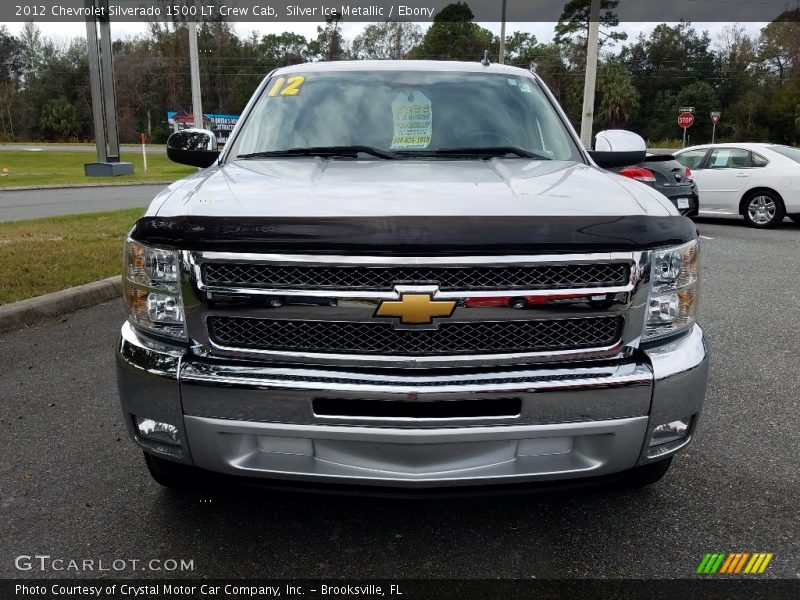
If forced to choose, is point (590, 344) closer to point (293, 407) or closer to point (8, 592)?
point (293, 407)

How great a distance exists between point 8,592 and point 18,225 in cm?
879

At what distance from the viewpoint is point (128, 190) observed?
18.1m

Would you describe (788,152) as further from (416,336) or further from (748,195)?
(416,336)

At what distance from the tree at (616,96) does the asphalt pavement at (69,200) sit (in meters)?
63.0

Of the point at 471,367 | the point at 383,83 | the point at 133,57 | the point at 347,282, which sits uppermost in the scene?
the point at 133,57

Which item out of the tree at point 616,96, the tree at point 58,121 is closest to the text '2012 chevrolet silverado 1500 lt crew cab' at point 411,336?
the tree at point 58,121

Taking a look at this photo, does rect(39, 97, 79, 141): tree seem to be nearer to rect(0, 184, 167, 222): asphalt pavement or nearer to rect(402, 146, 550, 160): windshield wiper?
rect(0, 184, 167, 222): asphalt pavement

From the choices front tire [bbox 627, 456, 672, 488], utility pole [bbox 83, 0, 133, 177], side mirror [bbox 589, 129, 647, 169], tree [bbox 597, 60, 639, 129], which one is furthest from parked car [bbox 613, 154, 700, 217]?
tree [bbox 597, 60, 639, 129]

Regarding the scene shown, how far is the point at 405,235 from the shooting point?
2.12m

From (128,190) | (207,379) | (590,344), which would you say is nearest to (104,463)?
(207,379)

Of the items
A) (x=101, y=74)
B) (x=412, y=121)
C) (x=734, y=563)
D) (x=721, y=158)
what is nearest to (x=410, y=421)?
(x=734, y=563)

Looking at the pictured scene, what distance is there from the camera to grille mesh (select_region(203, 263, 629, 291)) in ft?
7.07

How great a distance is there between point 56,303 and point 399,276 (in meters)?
4.51

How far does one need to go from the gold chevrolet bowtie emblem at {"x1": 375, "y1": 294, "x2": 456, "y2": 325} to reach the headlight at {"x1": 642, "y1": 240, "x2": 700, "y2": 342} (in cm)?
68
